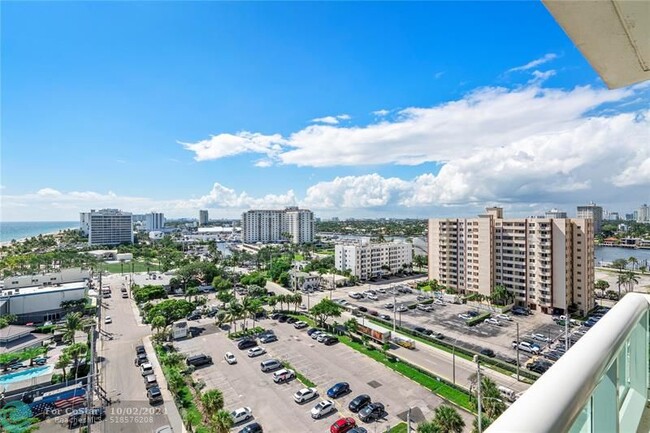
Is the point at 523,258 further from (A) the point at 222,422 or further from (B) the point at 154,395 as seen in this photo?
(B) the point at 154,395

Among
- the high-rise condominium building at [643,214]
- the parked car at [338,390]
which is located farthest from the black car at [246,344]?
the high-rise condominium building at [643,214]

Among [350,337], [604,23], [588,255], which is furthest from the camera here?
[588,255]

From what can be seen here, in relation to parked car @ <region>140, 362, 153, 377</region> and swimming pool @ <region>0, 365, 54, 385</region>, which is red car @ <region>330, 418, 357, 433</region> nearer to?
parked car @ <region>140, 362, 153, 377</region>

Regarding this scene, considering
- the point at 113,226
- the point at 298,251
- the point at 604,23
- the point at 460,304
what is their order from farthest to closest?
the point at 113,226 → the point at 298,251 → the point at 460,304 → the point at 604,23

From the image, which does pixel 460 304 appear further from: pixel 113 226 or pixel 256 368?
pixel 113 226

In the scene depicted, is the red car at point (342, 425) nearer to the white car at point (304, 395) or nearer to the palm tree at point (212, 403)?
the white car at point (304, 395)

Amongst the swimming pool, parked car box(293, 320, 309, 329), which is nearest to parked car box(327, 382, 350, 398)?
parked car box(293, 320, 309, 329)

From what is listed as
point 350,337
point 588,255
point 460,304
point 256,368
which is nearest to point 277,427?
point 256,368
